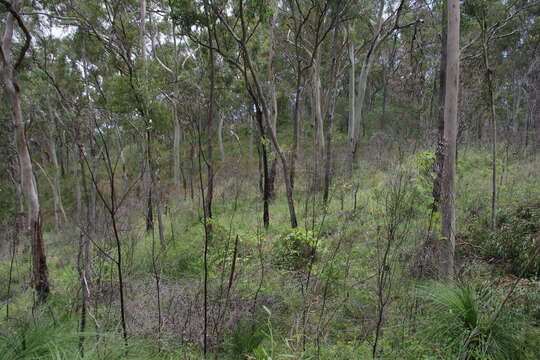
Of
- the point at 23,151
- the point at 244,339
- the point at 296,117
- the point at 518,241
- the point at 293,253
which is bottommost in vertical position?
the point at 244,339

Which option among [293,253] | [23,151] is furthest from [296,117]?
[23,151]

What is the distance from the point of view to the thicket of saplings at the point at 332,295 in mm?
2523

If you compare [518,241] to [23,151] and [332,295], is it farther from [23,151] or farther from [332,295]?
[23,151]

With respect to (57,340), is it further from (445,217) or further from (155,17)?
(155,17)

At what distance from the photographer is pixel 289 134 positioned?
2841 cm

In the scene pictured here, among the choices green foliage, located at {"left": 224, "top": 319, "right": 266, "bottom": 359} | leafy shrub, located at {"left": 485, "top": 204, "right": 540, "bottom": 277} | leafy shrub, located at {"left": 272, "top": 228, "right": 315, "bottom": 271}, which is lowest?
green foliage, located at {"left": 224, "top": 319, "right": 266, "bottom": 359}

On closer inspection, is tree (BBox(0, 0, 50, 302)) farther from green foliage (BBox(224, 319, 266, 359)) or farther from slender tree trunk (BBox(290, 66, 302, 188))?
slender tree trunk (BBox(290, 66, 302, 188))

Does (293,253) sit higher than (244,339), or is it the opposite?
(293,253)

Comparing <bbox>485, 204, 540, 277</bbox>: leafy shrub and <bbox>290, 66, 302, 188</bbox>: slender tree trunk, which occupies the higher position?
<bbox>290, 66, 302, 188</bbox>: slender tree trunk

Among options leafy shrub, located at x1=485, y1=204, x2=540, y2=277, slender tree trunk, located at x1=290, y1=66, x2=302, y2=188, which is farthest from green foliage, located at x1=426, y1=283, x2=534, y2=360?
slender tree trunk, located at x1=290, y1=66, x2=302, y2=188

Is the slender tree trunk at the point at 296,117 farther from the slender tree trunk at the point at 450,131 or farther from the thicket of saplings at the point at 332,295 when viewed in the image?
the slender tree trunk at the point at 450,131

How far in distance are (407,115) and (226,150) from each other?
52.5 ft

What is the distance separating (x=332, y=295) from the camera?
4.25 metres

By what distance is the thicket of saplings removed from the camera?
252 cm
